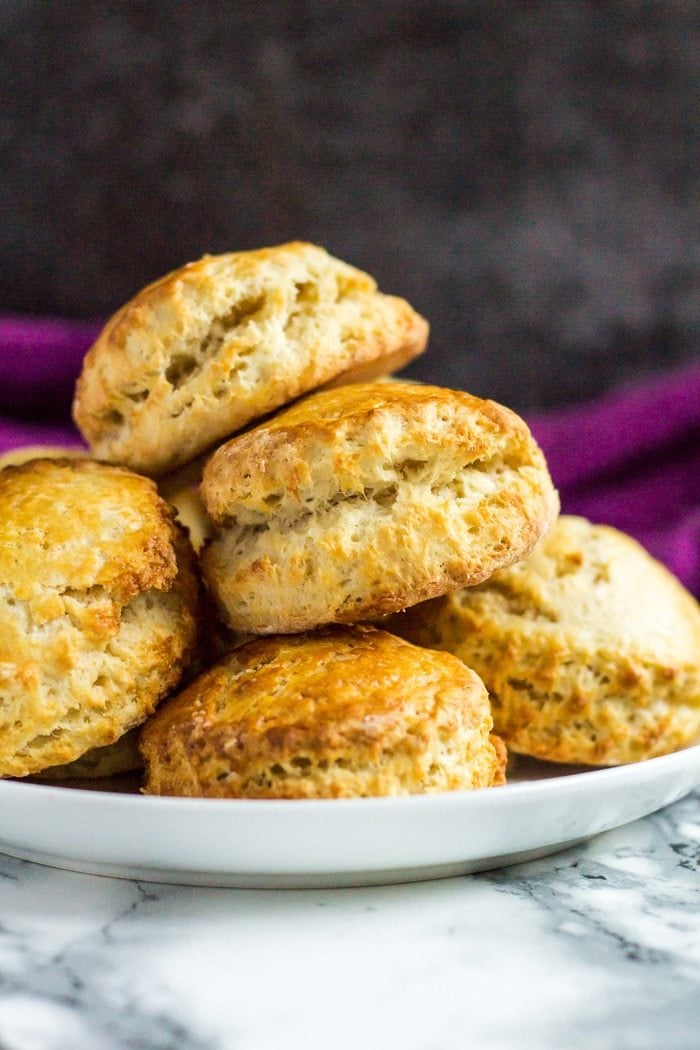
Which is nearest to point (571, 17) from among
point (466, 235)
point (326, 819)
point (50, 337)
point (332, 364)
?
point (466, 235)

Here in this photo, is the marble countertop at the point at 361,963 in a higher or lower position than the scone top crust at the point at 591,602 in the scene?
lower

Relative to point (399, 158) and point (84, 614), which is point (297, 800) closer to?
point (84, 614)

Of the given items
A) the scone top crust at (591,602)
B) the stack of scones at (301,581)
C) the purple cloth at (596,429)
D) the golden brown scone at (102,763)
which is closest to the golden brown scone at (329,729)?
the stack of scones at (301,581)

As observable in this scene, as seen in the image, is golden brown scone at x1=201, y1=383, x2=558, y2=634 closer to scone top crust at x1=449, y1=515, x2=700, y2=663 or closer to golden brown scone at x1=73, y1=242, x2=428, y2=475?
golden brown scone at x1=73, y1=242, x2=428, y2=475

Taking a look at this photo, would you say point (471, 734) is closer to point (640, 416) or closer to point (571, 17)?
point (640, 416)

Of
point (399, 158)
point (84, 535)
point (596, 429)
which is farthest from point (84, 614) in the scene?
point (399, 158)

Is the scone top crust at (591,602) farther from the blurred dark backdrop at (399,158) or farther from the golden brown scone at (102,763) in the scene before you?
the blurred dark backdrop at (399,158)

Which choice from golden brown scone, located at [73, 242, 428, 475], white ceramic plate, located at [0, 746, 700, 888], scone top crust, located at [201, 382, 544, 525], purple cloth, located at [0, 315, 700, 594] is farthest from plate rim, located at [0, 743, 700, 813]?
purple cloth, located at [0, 315, 700, 594]
